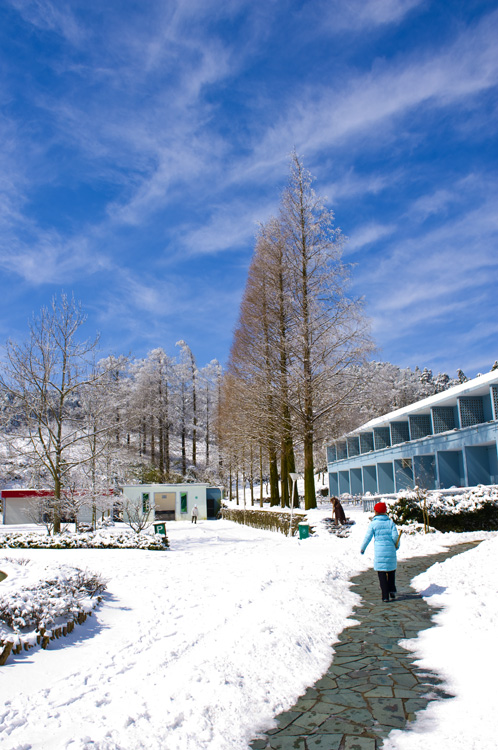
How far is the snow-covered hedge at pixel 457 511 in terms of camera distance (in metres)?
15.3

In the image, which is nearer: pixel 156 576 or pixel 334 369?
pixel 156 576

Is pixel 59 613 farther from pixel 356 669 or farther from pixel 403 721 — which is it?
pixel 403 721

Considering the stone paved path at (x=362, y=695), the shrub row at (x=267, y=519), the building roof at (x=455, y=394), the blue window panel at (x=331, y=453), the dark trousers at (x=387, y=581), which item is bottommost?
the shrub row at (x=267, y=519)

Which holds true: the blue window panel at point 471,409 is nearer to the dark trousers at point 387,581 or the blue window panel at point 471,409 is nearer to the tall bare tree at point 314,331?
the tall bare tree at point 314,331

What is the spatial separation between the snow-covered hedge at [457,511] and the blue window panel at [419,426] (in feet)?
30.7

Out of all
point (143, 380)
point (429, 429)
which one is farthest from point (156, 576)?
point (143, 380)

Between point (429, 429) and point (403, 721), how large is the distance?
2315cm

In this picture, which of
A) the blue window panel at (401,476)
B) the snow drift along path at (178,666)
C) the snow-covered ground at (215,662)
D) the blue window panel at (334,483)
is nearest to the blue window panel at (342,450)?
the blue window panel at (334,483)

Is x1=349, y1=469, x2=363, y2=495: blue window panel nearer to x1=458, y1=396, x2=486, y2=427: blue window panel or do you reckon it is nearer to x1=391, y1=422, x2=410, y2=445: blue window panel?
x1=391, y1=422, x2=410, y2=445: blue window panel

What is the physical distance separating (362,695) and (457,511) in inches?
496

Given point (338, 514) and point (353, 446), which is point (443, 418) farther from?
point (353, 446)

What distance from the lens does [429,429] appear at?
25281mm

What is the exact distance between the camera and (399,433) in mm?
27516

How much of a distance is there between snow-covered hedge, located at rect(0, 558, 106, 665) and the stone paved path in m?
2.69
